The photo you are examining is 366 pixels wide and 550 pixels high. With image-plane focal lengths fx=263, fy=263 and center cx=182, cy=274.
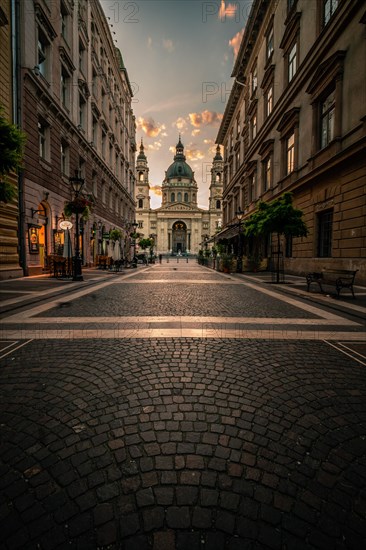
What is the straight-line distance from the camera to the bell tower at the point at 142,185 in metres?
100

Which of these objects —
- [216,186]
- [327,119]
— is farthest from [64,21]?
[216,186]

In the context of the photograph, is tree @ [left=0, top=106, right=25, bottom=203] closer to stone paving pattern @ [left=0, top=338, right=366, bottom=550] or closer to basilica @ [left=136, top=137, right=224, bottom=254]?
stone paving pattern @ [left=0, top=338, right=366, bottom=550]

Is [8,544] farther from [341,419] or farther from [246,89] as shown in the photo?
[246,89]

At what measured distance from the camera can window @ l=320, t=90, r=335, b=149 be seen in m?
13.7

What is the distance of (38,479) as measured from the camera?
1557 millimetres

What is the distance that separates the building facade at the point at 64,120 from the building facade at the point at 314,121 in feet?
45.4

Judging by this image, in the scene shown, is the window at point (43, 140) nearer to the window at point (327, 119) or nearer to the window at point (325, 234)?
the window at point (327, 119)

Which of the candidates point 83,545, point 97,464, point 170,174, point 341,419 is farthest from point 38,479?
point 170,174

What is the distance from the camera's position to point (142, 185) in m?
100

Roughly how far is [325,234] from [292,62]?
12781 mm

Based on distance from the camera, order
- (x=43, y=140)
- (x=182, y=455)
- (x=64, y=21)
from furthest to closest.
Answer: (x=64, y=21), (x=43, y=140), (x=182, y=455)

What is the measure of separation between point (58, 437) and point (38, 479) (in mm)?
362

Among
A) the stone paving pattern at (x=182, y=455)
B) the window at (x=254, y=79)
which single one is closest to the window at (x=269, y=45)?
the window at (x=254, y=79)

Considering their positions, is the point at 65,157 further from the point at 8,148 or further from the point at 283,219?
the point at 283,219
